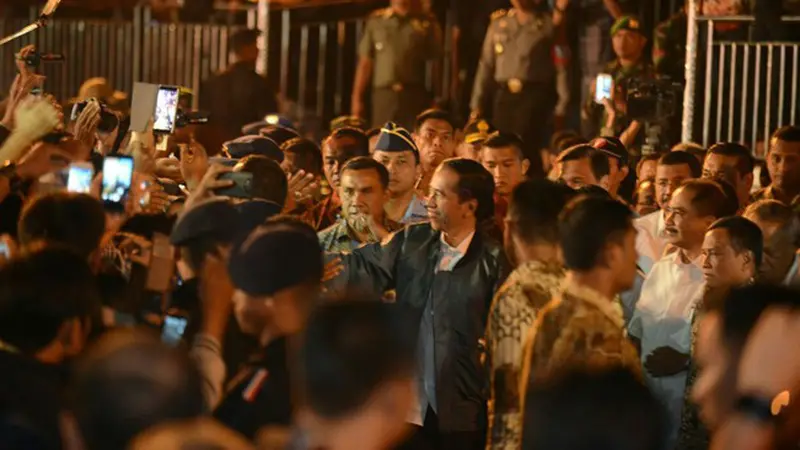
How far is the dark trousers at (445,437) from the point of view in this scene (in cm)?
756

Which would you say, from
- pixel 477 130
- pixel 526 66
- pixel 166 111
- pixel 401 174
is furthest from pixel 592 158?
pixel 526 66

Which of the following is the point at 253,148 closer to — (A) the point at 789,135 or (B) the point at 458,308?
(B) the point at 458,308

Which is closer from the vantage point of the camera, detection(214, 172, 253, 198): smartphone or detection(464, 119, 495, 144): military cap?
detection(214, 172, 253, 198): smartphone

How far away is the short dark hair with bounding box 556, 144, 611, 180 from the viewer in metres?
9.38

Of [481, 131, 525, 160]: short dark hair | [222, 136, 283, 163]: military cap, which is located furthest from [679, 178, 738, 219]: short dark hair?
[222, 136, 283, 163]: military cap

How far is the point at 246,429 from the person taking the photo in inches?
184

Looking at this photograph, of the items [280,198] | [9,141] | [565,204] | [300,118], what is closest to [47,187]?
[9,141]

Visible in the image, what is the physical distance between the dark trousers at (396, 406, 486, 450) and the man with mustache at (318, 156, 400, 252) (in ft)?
3.82

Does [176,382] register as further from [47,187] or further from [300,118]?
[300,118]

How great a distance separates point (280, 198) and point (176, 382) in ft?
12.7

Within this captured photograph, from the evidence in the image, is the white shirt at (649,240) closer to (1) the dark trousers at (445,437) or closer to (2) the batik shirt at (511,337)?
(1) the dark trousers at (445,437)

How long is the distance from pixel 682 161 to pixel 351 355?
20.5 feet

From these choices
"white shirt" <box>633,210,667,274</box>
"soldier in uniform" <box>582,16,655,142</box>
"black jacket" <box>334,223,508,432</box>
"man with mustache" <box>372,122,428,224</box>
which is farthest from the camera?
"soldier in uniform" <box>582,16,655,142</box>

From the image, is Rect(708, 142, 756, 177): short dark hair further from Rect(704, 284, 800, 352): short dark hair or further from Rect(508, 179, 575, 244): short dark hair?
Rect(704, 284, 800, 352): short dark hair
